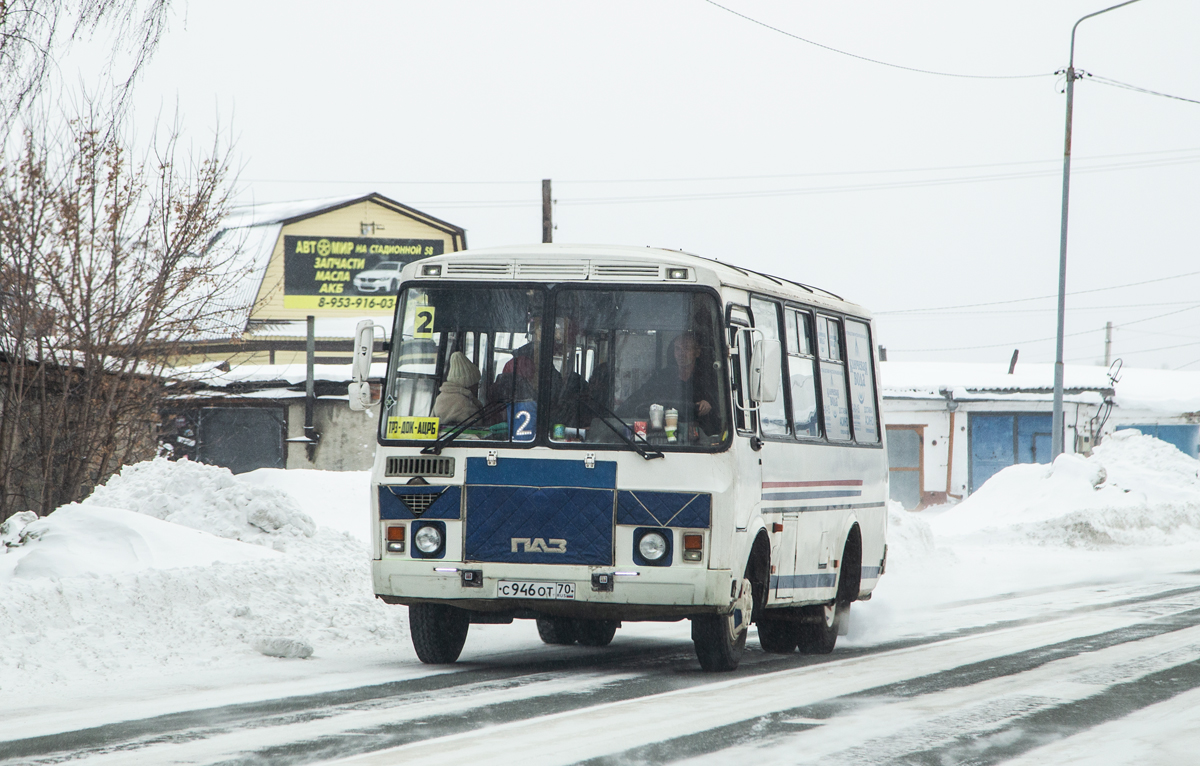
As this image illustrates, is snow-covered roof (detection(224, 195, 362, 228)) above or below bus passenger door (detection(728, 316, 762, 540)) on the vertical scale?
above

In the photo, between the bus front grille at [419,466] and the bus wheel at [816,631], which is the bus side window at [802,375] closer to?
the bus wheel at [816,631]

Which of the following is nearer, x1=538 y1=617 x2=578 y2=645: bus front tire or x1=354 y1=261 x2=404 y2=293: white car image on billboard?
x1=538 y1=617 x2=578 y2=645: bus front tire

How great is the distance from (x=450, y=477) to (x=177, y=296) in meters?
8.46

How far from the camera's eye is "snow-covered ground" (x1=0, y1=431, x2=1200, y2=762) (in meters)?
8.86

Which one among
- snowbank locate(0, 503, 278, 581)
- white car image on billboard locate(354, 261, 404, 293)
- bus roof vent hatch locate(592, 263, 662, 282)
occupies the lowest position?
snowbank locate(0, 503, 278, 581)

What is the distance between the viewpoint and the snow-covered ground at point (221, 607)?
886 centimetres

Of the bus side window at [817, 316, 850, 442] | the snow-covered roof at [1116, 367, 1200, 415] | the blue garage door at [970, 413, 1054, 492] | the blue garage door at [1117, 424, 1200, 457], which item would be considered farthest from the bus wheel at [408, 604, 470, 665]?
the blue garage door at [1117, 424, 1200, 457]

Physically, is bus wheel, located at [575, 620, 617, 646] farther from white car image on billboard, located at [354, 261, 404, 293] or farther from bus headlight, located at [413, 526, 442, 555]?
white car image on billboard, located at [354, 261, 404, 293]

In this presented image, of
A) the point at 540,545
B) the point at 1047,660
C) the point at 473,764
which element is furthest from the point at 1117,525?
the point at 473,764

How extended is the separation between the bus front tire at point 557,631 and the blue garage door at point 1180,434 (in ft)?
124

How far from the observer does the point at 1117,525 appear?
2845 centimetres

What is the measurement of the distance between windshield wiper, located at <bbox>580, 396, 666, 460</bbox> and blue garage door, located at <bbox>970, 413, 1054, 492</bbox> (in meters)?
37.5

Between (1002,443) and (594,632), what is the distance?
1398 inches

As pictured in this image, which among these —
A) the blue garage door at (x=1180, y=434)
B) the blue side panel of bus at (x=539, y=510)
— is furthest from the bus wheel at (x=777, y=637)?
the blue garage door at (x=1180, y=434)
